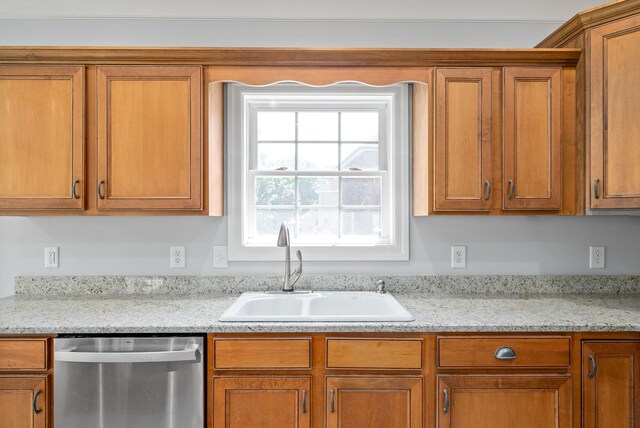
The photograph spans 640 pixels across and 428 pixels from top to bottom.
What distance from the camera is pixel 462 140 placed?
6.47 ft

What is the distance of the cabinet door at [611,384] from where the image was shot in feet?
5.40

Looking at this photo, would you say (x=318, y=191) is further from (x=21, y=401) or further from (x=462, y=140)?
(x=21, y=401)

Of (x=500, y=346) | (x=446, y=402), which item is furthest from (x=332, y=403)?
(x=500, y=346)

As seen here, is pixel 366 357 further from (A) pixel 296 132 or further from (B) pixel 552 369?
(A) pixel 296 132

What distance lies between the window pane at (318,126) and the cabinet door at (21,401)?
170 cm

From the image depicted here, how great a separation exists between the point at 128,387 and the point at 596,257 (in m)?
2.44

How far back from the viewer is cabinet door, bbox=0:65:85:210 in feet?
6.32

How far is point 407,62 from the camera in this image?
6.49ft

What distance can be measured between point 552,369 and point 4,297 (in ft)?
8.91

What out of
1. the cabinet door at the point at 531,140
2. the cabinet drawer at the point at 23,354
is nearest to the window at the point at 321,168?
the cabinet door at the point at 531,140

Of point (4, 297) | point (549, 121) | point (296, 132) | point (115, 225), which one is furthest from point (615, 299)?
point (4, 297)

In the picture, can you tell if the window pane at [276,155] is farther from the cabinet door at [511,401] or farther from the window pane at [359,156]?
the cabinet door at [511,401]

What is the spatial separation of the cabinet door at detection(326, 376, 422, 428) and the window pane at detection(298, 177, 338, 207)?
1061 millimetres

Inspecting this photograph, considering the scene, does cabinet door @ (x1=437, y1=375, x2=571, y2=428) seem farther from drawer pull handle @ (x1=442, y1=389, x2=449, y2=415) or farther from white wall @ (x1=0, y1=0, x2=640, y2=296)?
white wall @ (x1=0, y1=0, x2=640, y2=296)
